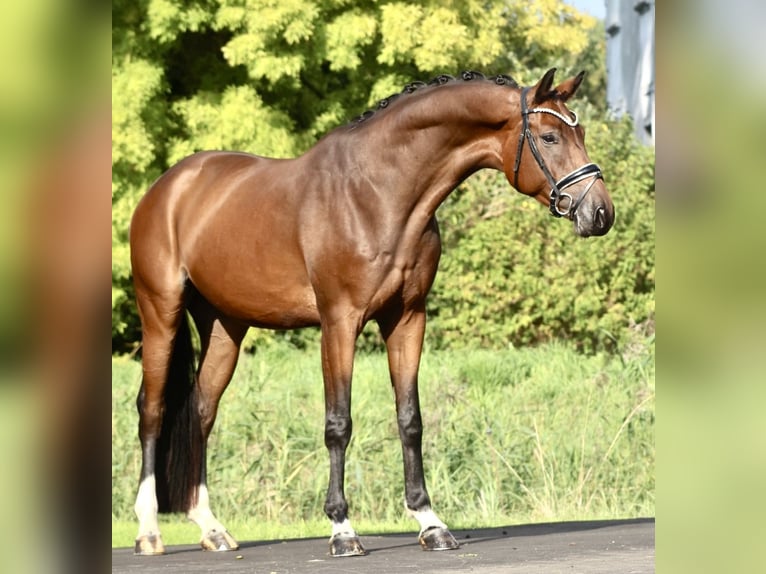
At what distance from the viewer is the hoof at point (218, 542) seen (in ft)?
21.2

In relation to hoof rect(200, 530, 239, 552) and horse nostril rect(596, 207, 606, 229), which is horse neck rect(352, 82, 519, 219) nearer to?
horse nostril rect(596, 207, 606, 229)

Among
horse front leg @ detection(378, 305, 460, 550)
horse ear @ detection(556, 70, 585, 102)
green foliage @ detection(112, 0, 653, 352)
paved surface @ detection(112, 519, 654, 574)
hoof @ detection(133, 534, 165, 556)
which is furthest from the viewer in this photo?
green foliage @ detection(112, 0, 653, 352)

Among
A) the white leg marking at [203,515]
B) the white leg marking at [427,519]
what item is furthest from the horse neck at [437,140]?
the white leg marking at [203,515]

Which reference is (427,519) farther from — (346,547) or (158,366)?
(158,366)

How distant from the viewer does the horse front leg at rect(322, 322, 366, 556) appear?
5820 mm

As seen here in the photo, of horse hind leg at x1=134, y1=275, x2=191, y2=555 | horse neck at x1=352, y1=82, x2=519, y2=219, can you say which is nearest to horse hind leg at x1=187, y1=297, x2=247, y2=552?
horse hind leg at x1=134, y1=275, x2=191, y2=555

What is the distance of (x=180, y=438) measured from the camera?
6.84 m

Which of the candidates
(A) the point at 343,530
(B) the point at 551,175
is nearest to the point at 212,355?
(A) the point at 343,530

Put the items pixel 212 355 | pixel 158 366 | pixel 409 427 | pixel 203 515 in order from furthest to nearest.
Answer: pixel 212 355 < pixel 158 366 < pixel 203 515 < pixel 409 427

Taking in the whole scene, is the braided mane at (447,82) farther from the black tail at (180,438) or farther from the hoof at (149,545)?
the hoof at (149,545)

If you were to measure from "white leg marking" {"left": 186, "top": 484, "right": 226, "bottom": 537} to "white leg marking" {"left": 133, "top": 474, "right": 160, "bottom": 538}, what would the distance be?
23 centimetres

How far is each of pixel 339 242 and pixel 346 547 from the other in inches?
59.8
